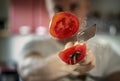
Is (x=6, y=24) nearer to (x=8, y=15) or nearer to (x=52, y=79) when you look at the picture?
(x=8, y=15)

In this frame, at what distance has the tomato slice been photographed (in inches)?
8.7

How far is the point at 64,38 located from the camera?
23 cm

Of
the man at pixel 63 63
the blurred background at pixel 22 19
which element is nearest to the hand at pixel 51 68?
the man at pixel 63 63

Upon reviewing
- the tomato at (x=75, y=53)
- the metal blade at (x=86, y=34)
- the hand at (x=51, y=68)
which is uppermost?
the metal blade at (x=86, y=34)

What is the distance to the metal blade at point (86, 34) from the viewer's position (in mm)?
214

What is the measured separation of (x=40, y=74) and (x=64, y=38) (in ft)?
0.41

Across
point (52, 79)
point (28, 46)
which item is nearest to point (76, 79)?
point (52, 79)

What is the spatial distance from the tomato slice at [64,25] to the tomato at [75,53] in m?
0.01

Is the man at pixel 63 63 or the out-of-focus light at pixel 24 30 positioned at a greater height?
the man at pixel 63 63

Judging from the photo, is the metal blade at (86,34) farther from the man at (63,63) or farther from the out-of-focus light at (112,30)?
the out-of-focus light at (112,30)

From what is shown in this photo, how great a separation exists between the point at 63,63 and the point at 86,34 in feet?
0.13

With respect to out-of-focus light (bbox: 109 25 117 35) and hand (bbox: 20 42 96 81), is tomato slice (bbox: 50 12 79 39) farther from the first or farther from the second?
out-of-focus light (bbox: 109 25 117 35)

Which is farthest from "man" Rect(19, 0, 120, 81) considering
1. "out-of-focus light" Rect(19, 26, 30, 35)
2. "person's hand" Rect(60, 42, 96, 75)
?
"out-of-focus light" Rect(19, 26, 30, 35)

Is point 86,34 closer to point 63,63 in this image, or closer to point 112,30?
point 63,63
